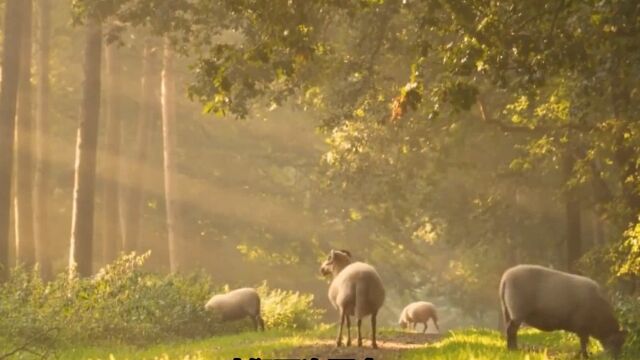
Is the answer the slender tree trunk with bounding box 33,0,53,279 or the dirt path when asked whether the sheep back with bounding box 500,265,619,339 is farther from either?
the slender tree trunk with bounding box 33,0,53,279

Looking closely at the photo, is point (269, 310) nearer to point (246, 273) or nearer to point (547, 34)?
point (547, 34)

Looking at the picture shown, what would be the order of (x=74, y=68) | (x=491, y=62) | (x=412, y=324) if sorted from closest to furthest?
(x=491, y=62) < (x=412, y=324) < (x=74, y=68)

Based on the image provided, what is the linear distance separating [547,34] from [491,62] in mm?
993

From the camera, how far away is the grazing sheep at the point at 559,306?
12.5 metres

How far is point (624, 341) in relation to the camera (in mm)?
12508

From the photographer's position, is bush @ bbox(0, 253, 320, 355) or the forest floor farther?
bush @ bbox(0, 253, 320, 355)

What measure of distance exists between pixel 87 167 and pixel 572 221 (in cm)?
1583

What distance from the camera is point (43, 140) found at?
35.6 m

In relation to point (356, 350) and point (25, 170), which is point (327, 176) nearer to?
point (25, 170)

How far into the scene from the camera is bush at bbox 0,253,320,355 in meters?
17.4

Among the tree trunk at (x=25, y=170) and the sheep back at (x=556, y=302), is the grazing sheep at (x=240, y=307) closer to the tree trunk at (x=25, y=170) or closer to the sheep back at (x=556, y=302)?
the sheep back at (x=556, y=302)

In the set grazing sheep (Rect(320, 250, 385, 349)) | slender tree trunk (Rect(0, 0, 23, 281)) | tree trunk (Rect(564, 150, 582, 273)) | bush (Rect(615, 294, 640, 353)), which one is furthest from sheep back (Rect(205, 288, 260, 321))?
bush (Rect(615, 294, 640, 353))

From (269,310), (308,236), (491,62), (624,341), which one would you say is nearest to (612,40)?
(491,62)

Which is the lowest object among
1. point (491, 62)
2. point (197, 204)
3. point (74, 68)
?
point (491, 62)
